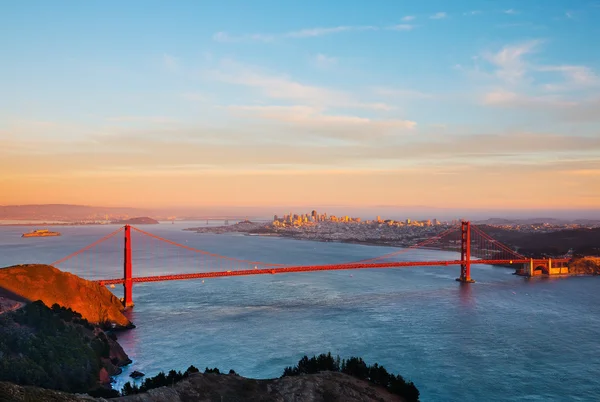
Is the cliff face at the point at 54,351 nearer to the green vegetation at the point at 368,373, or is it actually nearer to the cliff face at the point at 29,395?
the cliff face at the point at 29,395

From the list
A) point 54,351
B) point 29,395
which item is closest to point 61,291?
point 54,351

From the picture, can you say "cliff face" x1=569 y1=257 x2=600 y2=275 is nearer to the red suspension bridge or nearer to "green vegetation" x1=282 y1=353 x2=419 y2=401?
the red suspension bridge

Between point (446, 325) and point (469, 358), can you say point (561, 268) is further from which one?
point (469, 358)

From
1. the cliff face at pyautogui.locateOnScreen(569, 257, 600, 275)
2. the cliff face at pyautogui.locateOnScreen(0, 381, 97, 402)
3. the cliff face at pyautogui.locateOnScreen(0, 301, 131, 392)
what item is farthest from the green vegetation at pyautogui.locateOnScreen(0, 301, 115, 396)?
the cliff face at pyautogui.locateOnScreen(569, 257, 600, 275)

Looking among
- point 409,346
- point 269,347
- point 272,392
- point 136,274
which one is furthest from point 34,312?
point 136,274

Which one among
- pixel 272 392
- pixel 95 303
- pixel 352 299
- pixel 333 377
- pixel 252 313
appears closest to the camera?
pixel 272 392

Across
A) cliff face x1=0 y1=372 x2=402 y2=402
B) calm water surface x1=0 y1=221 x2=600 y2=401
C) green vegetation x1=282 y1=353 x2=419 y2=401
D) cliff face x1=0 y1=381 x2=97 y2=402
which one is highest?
cliff face x1=0 y1=381 x2=97 y2=402

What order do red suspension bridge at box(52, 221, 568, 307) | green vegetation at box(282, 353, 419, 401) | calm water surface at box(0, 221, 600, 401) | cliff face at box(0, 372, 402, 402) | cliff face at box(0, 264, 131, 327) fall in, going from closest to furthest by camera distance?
cliff face at box(0, 372, 402, 402), green vegetation at box(282, 353, 419, 401), calm water surface at box(0, 221, 600, 401), cliff face at box(0, 264, 131, 327), red suspension bridge at box(52, 221, 568, 307)

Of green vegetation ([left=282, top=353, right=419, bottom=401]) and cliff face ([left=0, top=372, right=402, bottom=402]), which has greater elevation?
cliff face ([left=0, top=372, right=402, bottom=402])
